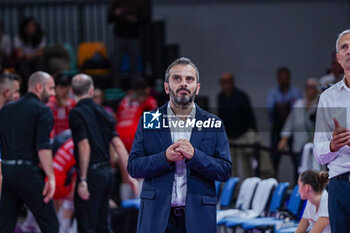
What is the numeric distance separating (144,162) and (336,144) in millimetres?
1296

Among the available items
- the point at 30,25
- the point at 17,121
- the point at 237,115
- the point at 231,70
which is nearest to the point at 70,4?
the point at 30,25

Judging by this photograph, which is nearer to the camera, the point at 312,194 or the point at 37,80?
the point at 312,194

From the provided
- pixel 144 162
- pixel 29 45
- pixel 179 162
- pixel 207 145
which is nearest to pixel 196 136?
pixel 207 145

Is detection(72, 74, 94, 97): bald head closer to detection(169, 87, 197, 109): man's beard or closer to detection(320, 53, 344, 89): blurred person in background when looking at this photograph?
detection(320, 53, 344, 89): blurred person in background

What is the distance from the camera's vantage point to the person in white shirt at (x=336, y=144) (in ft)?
20.9

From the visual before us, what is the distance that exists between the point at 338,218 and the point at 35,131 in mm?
3229

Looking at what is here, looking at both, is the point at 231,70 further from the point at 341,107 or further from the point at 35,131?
the point at 341,107

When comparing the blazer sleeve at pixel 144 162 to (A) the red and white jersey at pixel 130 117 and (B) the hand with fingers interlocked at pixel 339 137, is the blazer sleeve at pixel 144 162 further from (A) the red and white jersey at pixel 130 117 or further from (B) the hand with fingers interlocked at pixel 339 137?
(A) the red and white jersey at pixel 130 117

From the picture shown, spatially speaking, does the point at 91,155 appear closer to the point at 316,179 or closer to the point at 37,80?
the point at 37,80

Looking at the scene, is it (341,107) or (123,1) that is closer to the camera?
(341,107)

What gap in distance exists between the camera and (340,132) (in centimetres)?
624

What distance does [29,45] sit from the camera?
1474 cm

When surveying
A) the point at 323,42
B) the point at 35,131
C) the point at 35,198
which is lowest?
the point at 35,198

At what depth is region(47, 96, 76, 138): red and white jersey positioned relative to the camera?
11.5 metres
